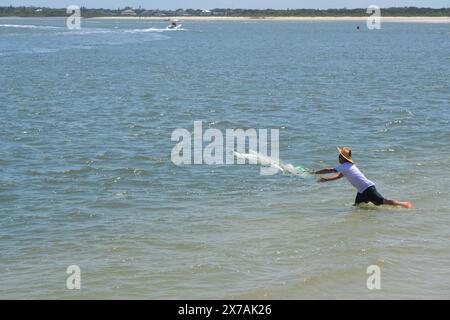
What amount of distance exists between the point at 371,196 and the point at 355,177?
503 millimetres

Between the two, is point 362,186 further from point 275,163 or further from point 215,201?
point 275,163

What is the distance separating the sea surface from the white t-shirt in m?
0.51

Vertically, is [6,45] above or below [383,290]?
above

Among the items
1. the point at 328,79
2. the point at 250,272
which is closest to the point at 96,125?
the point at 250,272

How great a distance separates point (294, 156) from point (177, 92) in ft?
61.3

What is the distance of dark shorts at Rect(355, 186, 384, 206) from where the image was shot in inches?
606

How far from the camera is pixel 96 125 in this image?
27.7 m

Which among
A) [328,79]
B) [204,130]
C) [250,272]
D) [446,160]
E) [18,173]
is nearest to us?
[250,272]

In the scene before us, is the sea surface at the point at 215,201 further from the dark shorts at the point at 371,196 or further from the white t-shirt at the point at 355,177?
the white t-shirt at the point at 355,177

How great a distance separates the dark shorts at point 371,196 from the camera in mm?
15383

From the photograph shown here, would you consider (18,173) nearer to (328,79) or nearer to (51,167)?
(51,167)

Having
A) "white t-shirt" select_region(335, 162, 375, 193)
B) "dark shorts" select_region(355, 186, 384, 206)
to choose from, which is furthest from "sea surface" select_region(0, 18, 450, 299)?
"white t-shirt" select_region(335, 162, 375, 193)

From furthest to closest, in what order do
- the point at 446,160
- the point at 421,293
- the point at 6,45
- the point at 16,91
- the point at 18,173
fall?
the point at 6,45, the point at 16,91, the point at 446,160, the point at 18,173, the point at 421,293

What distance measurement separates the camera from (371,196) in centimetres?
1540
